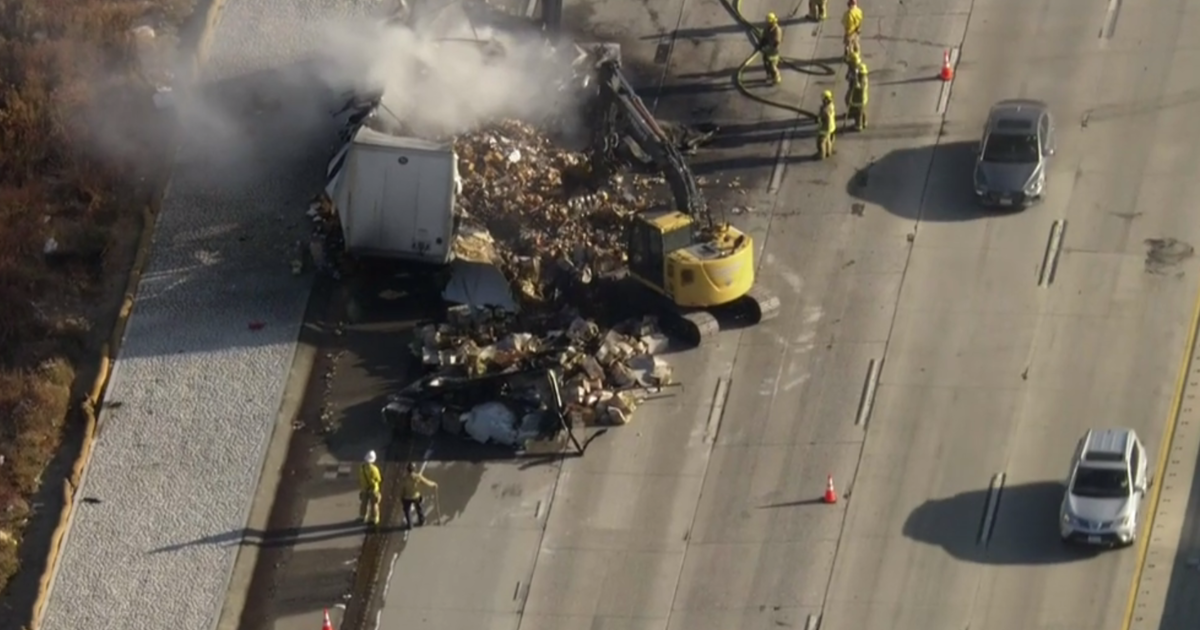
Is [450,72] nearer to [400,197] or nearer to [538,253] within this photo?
[400,197]

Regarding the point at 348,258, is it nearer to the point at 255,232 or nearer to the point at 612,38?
the point at 255,232

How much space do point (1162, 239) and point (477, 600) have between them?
14.8 m

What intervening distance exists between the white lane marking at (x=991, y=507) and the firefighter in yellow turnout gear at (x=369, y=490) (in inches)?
388

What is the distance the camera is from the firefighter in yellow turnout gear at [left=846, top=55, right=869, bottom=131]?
52312 millimetres

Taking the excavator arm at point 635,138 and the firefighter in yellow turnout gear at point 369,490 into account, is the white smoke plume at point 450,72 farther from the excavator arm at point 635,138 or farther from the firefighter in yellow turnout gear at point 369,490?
the firefighter in yellow turnout gear at point 369,490

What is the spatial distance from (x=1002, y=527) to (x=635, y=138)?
425 inches

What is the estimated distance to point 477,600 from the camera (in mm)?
44312

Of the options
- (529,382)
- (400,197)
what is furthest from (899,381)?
(400,197)

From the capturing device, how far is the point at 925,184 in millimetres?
51938

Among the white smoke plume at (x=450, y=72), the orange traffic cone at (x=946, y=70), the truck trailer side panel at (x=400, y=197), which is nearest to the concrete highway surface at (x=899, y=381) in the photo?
the orange traffic cone at (x=946, y=70)

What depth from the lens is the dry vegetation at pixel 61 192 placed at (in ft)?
156

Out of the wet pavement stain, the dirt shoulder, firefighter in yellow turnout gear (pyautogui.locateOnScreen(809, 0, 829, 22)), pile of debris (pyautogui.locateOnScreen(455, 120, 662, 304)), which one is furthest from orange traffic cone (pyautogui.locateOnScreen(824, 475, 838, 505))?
firefighter in yellow turnout gear (pyautogui.locateOnScreen(809, 0, 829, 22))

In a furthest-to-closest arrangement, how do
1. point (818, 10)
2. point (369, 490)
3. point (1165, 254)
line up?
point (818, 10)
point (1165, 254)
point (369, 490)

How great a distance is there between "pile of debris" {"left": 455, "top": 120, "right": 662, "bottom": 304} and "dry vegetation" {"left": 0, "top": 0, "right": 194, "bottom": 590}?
21.0ft
